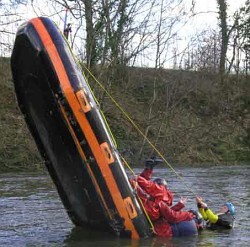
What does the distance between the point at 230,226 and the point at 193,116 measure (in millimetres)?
21665

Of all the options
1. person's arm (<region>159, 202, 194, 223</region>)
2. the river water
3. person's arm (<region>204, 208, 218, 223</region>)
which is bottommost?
the river water

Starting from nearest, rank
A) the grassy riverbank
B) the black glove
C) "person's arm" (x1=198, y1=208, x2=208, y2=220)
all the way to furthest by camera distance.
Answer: the black glove → "person's arm" (x1=198, y1=208, x2=208, y2=220) → the grassy riverbank

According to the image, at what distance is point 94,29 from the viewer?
23969mm

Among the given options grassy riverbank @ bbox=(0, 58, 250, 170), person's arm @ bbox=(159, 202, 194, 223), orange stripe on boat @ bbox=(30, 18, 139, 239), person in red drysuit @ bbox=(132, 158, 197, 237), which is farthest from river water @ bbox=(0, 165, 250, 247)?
grassy riverbank @ bbox=(0, 58, 250, 170)

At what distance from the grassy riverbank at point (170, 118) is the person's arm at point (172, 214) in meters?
12.9

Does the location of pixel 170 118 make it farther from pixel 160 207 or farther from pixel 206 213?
pixel 160 207

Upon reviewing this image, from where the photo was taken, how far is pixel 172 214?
28.4 feet

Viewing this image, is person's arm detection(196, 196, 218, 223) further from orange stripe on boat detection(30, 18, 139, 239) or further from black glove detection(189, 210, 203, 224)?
orange stripe on boat detection(30, 18, 139, 239)

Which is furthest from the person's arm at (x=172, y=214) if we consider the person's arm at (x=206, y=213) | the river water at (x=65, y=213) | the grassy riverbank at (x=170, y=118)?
the grassy riverbank at (x=170, y=118)

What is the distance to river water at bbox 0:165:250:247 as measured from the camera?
8.73 metres

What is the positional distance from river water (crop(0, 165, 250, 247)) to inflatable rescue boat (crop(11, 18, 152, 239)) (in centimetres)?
46

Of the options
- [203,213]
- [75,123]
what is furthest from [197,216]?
[75,123]

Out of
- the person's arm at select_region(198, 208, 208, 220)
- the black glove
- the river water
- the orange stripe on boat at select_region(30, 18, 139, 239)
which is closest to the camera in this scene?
the orange stripe on boat at select_region(30, 18, 139, 239)

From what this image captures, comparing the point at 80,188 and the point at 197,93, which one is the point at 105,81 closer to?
the point at 197,93
